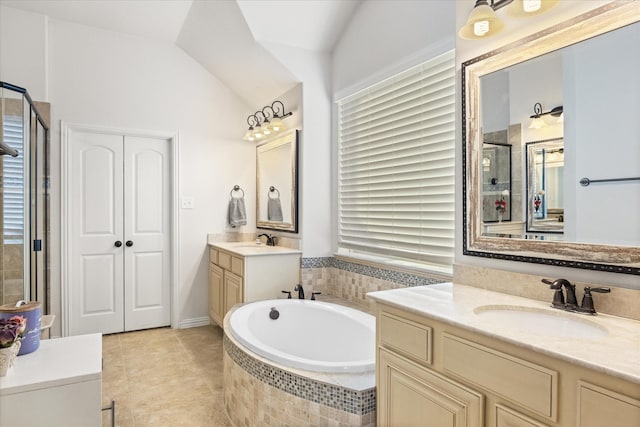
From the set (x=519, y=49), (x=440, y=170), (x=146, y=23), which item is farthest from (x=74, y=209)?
(x=519, y=49)

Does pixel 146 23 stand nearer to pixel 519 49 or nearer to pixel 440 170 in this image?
pixel 440 170

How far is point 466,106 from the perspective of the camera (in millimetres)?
1941

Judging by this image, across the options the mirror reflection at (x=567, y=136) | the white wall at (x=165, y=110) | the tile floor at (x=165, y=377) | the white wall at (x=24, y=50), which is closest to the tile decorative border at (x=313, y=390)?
the tile floor at (x=165, y=377)

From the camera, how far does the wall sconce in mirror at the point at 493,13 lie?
1.45 metres

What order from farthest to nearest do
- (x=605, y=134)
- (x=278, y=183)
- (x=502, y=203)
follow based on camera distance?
1. (x=278, y=183)
2. (x=502, y=203)
3. (x=605, y=134)

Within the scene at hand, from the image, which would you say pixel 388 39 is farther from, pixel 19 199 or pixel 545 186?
pixel 19 199

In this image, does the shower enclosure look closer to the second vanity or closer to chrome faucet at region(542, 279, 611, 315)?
the second vanity

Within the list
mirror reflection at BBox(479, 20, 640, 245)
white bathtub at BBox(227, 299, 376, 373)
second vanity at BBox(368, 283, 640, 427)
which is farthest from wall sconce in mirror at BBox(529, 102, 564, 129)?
white bathtub at BBox(227, 299, 376, 373)

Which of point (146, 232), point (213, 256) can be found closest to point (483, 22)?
point (213, 256)

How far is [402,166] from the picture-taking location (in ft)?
9.04

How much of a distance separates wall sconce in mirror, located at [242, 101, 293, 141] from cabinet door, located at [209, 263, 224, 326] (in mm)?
1410

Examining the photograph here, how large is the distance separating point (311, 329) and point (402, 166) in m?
1.37

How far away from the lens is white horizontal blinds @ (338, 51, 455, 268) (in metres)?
2.42

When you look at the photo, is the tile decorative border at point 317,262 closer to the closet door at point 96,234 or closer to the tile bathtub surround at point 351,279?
the tile bathtub surround at point 351,279
